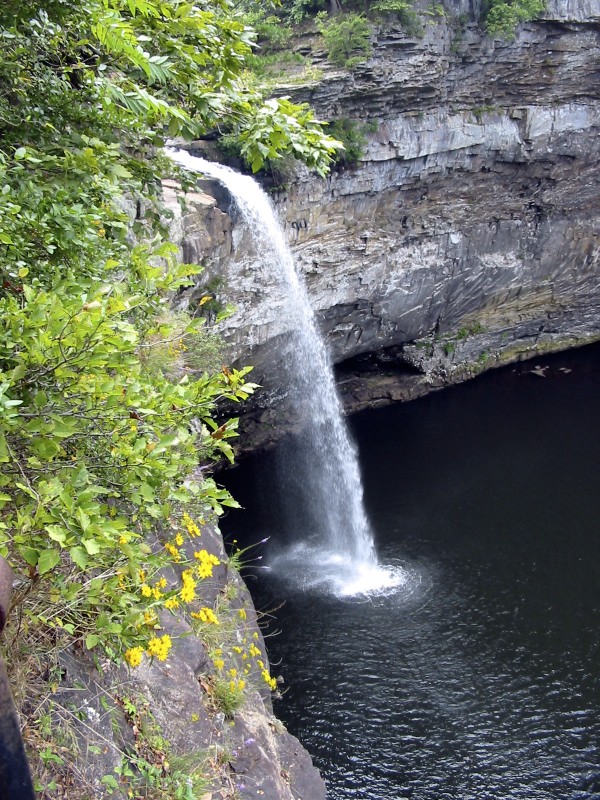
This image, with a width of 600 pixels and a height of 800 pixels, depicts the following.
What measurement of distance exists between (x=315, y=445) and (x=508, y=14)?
486 inches

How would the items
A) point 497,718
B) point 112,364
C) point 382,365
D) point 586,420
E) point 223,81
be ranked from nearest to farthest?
point 112,364 → point 223,81 → point 497,718 → point 586,420 → point 382,365

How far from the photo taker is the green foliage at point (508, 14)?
1758 cm

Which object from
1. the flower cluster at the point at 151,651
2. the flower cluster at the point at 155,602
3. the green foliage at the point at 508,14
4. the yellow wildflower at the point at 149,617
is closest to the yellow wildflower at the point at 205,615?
the flower cluster at the point at 155,602

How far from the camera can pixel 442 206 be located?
1983cm

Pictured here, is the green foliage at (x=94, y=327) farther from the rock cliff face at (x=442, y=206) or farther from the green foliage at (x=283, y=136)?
the rock cliff face at (x=442, y=206)

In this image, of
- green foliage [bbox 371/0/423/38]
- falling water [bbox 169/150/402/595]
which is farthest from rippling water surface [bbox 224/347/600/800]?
green foliage [bbox 371/0/423/38]

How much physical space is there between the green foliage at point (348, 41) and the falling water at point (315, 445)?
13.1ft

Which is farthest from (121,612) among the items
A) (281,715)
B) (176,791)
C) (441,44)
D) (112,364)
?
(441,44)

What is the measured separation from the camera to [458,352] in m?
22.4

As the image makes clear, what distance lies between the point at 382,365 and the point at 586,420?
6.25 m

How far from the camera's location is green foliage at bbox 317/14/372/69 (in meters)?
16.3

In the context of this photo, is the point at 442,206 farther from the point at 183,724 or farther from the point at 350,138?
the point at 183,724

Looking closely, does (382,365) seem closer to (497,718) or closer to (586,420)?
Result: (586,420)

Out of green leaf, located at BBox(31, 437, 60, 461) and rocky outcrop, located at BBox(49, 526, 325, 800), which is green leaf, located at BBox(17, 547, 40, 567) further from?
rocky outcrop, located at BBox(49, 526, 325, 800)
